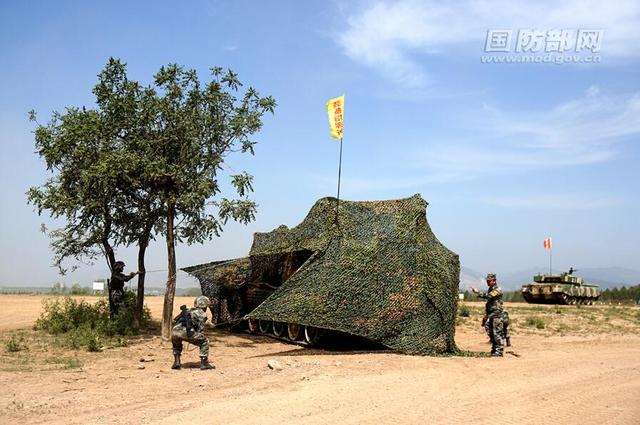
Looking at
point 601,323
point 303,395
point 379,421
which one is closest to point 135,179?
point 303,395

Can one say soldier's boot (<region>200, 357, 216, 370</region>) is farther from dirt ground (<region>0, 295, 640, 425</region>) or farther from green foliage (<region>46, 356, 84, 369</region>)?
green foliage (<region>46, 356, 84, 369</region>)

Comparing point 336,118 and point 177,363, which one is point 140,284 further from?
point 336,118

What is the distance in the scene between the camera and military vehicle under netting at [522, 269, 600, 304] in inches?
1512

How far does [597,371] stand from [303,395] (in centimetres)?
623

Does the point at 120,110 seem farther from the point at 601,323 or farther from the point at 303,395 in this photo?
the point at 601,323

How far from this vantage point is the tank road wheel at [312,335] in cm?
1529

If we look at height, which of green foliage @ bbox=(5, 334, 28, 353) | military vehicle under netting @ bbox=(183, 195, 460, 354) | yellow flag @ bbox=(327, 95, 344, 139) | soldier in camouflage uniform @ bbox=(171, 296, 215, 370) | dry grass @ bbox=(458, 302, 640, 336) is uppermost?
yellow flag @ bbox=(327, 95, 344, 139)

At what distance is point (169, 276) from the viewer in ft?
53.8

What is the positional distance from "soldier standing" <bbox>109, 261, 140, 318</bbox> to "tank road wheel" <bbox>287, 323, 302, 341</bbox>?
5.06 metres

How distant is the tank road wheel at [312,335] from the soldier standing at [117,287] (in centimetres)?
575

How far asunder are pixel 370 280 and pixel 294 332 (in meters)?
3.28

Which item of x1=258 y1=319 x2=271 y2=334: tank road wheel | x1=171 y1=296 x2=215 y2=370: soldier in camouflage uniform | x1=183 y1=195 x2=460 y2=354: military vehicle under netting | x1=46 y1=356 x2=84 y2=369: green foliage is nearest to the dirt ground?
x1=46 y1=356 x2=84 y2=369: green foliage

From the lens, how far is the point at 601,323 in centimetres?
2456

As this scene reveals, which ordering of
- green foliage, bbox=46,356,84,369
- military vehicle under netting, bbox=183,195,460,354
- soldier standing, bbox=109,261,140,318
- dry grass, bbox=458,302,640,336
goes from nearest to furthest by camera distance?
green foliage, bbox=46,356,84,369, military vehicle under netting, bbox=183,195,460,354, soldier standing, bbox=109,261,140,318, dry grass, bbox=458,302,640,336
